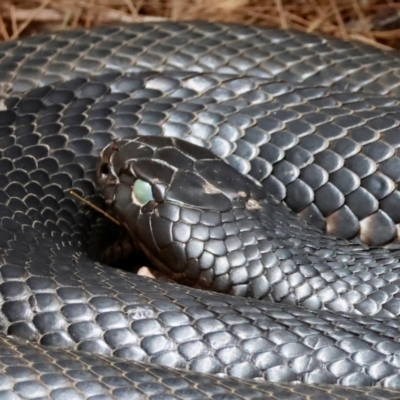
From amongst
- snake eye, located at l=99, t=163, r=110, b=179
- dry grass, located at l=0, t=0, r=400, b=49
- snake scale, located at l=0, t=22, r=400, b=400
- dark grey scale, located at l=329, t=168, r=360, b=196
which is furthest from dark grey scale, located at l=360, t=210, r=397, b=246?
dry grass, located at l=0, t=0, r=400, b=49

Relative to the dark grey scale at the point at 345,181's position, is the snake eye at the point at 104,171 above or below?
above

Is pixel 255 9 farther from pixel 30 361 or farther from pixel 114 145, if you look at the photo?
pixel 30 361

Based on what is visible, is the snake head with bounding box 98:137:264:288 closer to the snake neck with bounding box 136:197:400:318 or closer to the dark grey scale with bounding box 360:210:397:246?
the snake neck with bounding box 136:197:400:318

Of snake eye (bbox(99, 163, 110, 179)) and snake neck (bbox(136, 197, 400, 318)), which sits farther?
snake eye (bbox(99, 163, 110, 179))

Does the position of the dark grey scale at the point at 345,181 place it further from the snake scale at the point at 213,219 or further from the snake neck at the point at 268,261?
the snake neck at the point at 268,261

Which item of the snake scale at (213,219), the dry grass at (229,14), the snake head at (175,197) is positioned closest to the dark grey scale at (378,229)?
the snake scale at (213,219)

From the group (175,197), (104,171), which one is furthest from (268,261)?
(104,171)

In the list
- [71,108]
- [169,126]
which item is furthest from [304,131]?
[71,108]
